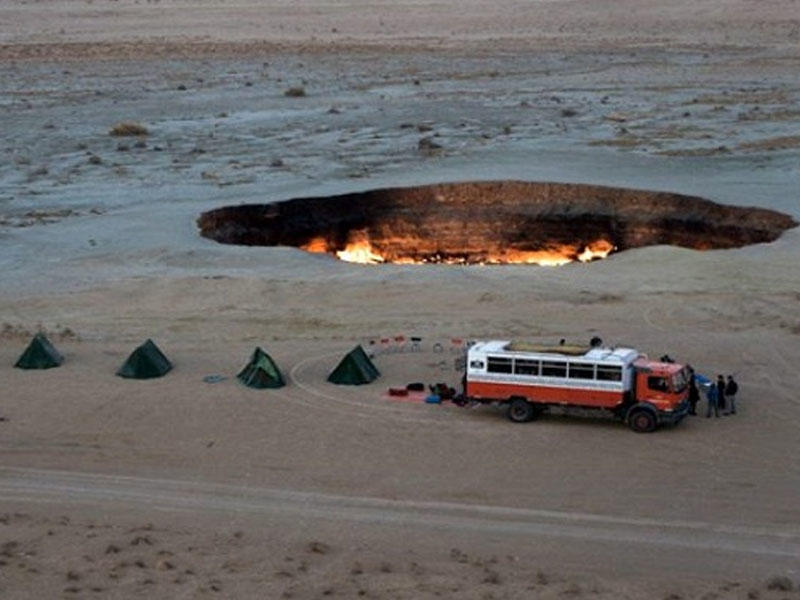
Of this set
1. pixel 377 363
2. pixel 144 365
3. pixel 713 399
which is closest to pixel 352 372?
pixel 377 363

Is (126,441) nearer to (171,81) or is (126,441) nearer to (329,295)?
(329,295)

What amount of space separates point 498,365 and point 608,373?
6.93 feet

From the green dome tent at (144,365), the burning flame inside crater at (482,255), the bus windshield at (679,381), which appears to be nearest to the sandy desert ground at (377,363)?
the green dome tent at (144,365)

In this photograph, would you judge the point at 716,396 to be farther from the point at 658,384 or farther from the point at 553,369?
the point at 553,369

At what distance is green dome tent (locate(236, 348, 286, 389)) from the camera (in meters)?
32.7

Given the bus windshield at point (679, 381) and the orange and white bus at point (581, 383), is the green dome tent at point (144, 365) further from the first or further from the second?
the bus windshield at point (679, 381)

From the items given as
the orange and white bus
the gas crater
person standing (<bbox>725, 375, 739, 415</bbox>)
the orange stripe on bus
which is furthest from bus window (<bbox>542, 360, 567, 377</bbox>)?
the gas crater

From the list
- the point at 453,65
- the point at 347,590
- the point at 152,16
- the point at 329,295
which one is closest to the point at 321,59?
the point at 453,65

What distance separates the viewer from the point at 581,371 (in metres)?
30.0

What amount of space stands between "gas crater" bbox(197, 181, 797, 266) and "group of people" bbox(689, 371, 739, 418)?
2025 centimetres

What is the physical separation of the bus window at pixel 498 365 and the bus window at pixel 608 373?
1.76 meters

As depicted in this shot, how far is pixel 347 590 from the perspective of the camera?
21.8 metres

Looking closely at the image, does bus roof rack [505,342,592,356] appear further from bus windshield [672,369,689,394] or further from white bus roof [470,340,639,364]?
bus windshield [672,369,689,394]

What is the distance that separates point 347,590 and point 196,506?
4808mm
